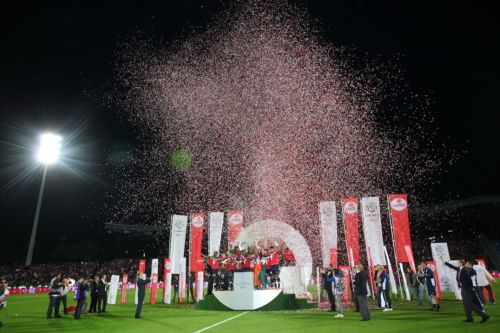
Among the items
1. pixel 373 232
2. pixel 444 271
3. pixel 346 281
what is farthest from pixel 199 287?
pixel 444 271

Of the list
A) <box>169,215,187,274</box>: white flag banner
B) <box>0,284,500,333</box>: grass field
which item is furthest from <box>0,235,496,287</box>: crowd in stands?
<box>0,284,500,333</box>: grass field

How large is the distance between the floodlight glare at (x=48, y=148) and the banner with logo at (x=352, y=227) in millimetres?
27369

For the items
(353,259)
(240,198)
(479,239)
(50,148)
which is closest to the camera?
(353,259)

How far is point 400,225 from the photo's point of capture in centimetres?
1981

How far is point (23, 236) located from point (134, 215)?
19051 millimetres

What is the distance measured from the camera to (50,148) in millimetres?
34062

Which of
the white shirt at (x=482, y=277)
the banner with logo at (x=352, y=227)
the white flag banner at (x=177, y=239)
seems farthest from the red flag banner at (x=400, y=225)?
the white flag banner at (x=177, y=239)

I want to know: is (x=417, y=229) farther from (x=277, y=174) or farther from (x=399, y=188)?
(x=277, y=174)

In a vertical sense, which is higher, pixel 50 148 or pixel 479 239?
pixel 50 148

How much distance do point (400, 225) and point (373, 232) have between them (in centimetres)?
175

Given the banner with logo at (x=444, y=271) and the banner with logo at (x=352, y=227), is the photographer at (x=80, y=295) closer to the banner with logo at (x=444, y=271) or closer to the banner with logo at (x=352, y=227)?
the banner with logo at (x=352, y=227)

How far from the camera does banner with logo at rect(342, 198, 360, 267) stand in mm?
21531

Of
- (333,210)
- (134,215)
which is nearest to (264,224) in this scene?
(333,210)

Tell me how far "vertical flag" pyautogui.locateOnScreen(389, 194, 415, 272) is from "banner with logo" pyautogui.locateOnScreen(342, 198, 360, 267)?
8.52 ft
